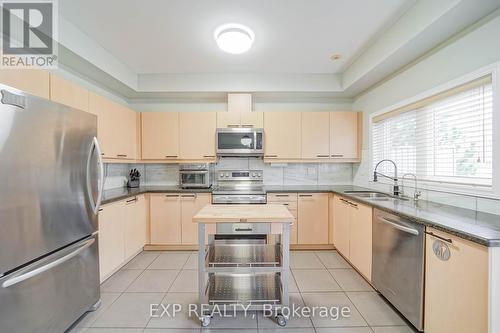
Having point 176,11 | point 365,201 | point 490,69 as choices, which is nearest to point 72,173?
point 176,11

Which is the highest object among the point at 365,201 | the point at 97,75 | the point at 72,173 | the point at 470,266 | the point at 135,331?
the point at 97,75

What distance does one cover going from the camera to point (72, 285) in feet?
5.42

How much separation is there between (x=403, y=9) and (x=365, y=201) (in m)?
1.77

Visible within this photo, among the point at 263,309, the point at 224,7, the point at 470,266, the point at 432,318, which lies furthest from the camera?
the point at 224,7

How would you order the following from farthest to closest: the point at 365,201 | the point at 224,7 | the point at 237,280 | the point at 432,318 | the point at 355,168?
the point at 355,168 < the point at 365,201 < the point at 237,280 < the point at 224,7 < the point at 432,318

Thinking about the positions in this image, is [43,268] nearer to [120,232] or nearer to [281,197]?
[120,232]

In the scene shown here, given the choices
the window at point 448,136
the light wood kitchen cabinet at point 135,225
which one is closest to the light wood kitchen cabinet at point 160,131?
the light wood kitchen cabinet at point 135,225

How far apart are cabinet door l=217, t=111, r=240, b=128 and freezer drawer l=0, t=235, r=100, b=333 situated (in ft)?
7.15

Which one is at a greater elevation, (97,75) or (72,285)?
(97,75)

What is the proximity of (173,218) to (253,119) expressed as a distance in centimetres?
191

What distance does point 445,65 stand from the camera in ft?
6.38

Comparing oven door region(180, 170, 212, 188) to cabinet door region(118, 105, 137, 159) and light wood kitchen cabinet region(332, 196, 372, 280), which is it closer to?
cabinet door region(118, 105, 137, 159)

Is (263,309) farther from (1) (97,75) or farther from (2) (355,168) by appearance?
(1) (97,75)

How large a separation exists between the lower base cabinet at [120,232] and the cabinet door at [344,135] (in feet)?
9.77
